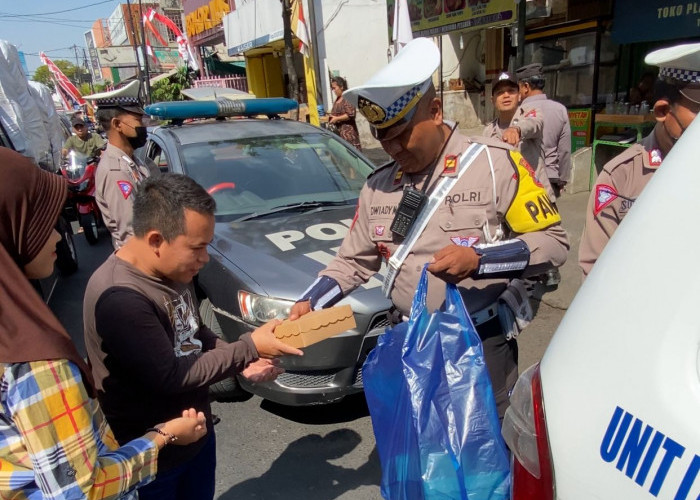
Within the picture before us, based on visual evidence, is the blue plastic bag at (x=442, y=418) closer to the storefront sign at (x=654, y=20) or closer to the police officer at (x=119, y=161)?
the police officer at (x=119, y=161)

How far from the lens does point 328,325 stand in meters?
1.68

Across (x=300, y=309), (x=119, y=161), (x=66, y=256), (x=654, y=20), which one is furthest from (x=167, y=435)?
(x=654, y=20)

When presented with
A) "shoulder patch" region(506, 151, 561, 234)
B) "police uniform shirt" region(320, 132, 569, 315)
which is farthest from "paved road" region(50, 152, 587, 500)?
"shoulder patch" region(506, 151, 561, 234)

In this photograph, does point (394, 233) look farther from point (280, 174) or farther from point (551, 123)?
point (551, 123)

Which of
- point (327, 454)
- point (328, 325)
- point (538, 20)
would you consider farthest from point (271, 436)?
point (538, 20)

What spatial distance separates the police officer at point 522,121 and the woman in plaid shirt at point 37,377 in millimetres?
3550

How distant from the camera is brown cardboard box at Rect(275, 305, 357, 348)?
1646 millimetres

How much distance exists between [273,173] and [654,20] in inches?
216

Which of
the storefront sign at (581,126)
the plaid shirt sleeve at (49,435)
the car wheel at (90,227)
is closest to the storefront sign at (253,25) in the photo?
the car wheel at (90,227)

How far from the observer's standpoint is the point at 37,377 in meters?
0.93

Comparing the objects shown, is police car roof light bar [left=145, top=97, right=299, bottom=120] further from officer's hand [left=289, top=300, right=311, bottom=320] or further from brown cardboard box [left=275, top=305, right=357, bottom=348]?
brown cardboard box [left=275, top=305, right=357, bottom=348]

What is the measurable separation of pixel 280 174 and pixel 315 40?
11829mm

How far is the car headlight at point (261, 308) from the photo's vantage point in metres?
2.75

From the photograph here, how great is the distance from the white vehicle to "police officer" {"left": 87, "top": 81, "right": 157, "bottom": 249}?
2943 millimetres
